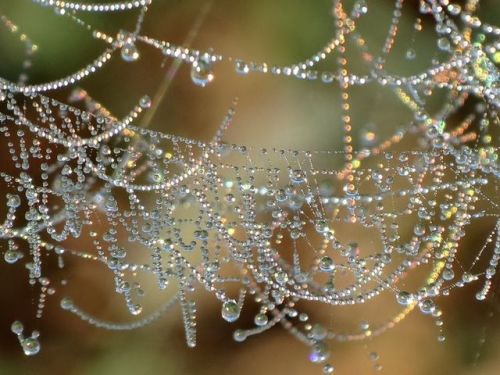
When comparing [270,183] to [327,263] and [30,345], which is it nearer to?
[327,263]

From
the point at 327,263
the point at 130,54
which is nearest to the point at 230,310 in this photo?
the point at 327,263

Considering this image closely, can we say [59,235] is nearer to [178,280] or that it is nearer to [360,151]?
[178,280]

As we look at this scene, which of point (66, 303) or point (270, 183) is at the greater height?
point (270, 183)

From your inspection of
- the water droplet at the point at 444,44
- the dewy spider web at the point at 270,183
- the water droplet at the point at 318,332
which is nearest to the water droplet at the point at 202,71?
the dewy spider web at the point at 270,183

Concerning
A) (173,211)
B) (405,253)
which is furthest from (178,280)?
(405,253)

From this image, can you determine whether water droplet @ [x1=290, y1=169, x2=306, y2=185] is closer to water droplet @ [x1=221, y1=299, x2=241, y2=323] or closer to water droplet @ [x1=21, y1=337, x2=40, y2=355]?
water droplet @ [x1=221, y1=299, x2=241, y2=323]

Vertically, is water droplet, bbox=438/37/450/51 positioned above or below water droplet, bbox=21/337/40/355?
above

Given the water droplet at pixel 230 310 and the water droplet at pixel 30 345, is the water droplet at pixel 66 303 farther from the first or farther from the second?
the water droplet at pixel 230 310

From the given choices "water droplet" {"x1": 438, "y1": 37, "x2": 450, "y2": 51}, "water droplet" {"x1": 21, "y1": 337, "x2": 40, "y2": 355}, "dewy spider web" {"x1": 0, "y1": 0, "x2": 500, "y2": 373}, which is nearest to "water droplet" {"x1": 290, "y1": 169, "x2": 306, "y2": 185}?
"dewy spider web" {"x1": 0, "y1": 0, "x2": 500, "y2": 373}
